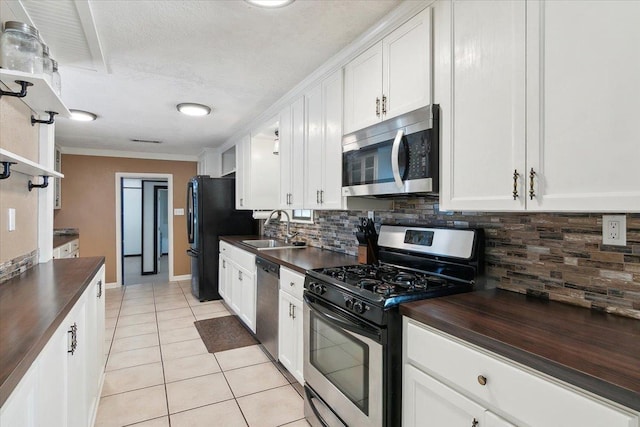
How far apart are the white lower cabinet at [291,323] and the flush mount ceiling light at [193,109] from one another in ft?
6.19

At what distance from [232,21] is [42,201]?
5.73ft

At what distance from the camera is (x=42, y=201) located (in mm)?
2309

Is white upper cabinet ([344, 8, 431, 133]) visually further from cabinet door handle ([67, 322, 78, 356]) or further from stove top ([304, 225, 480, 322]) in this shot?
cabinet door handle ([67, 322, 78, 356])

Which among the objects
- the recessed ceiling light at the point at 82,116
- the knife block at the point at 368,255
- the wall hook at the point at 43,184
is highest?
the recessed ceiling light at the point at 82,116

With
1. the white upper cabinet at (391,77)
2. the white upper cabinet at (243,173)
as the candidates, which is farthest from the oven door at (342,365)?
the white upper cabinet at (243,173)

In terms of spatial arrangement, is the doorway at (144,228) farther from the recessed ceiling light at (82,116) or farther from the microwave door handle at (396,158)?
the microwave door handle at (396,158)

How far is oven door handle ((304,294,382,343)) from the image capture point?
4.89 ft

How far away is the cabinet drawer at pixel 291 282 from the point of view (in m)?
2.29

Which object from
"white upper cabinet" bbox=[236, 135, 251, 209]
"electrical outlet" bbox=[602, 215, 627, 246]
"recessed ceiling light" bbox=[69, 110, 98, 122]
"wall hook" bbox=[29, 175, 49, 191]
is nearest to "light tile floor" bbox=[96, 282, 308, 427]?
"wall hook" bbox=[29, 175, 49, 191]

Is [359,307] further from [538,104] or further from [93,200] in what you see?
[93,200]

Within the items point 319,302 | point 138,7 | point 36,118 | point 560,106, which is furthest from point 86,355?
point 560,106

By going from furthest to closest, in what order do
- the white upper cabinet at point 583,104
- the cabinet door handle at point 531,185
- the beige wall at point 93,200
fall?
the beige wall at point 93,200 → the cabinet door handle at point 531,185 → the white upper cabinet at point 583,104

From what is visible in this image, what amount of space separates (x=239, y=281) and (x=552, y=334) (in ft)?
10.3

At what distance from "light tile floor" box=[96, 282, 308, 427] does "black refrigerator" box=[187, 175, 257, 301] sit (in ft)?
2.93
